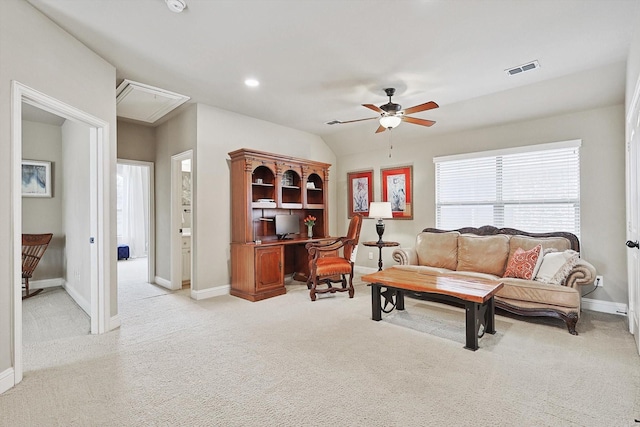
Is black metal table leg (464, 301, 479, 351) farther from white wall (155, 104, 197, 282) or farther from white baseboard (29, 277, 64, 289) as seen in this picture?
white baseboard (29, 277, 64, 289)

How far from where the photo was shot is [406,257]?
4.76 m

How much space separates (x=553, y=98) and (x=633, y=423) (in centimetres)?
354

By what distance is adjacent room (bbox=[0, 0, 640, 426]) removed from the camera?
2.23 metres

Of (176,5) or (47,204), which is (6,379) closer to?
(176,5)

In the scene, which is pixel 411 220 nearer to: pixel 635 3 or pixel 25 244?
pixel 635 3

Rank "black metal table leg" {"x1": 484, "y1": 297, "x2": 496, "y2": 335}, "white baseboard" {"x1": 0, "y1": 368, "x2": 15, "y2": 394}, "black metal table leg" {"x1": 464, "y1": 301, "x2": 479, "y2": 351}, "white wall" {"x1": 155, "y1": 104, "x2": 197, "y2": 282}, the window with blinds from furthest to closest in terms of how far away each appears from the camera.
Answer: "white wall" {"x1": 155, "y1": 104, "x2": 197, "y2": 282} → the window with blinds → "black metal table leg" {"x1": 484, "y1": 297, "x2": 496, "y2": 335} → "black metal table leg" {"x1": 464, "y1": 301, "x2": 479, "y2": 351} → "white baseboard" {"x1": 0, "y1": 368, "x2": 15, "y2": 394}

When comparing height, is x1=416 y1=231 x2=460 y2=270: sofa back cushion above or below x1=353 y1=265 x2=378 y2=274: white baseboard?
above

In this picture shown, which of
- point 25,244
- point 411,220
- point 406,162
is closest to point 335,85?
point 406,162

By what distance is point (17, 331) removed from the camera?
2291 millimetres

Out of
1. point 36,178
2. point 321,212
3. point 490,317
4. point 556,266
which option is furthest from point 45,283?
point 556,266

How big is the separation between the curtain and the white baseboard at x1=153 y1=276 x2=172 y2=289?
415 cm

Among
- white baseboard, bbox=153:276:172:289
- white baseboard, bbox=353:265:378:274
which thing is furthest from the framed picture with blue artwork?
white baseboard, bbox=353:265:378:274

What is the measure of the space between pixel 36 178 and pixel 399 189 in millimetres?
6222

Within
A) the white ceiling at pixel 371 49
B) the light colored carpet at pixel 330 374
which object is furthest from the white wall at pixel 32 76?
the light colored carpet at pixel 330 374
